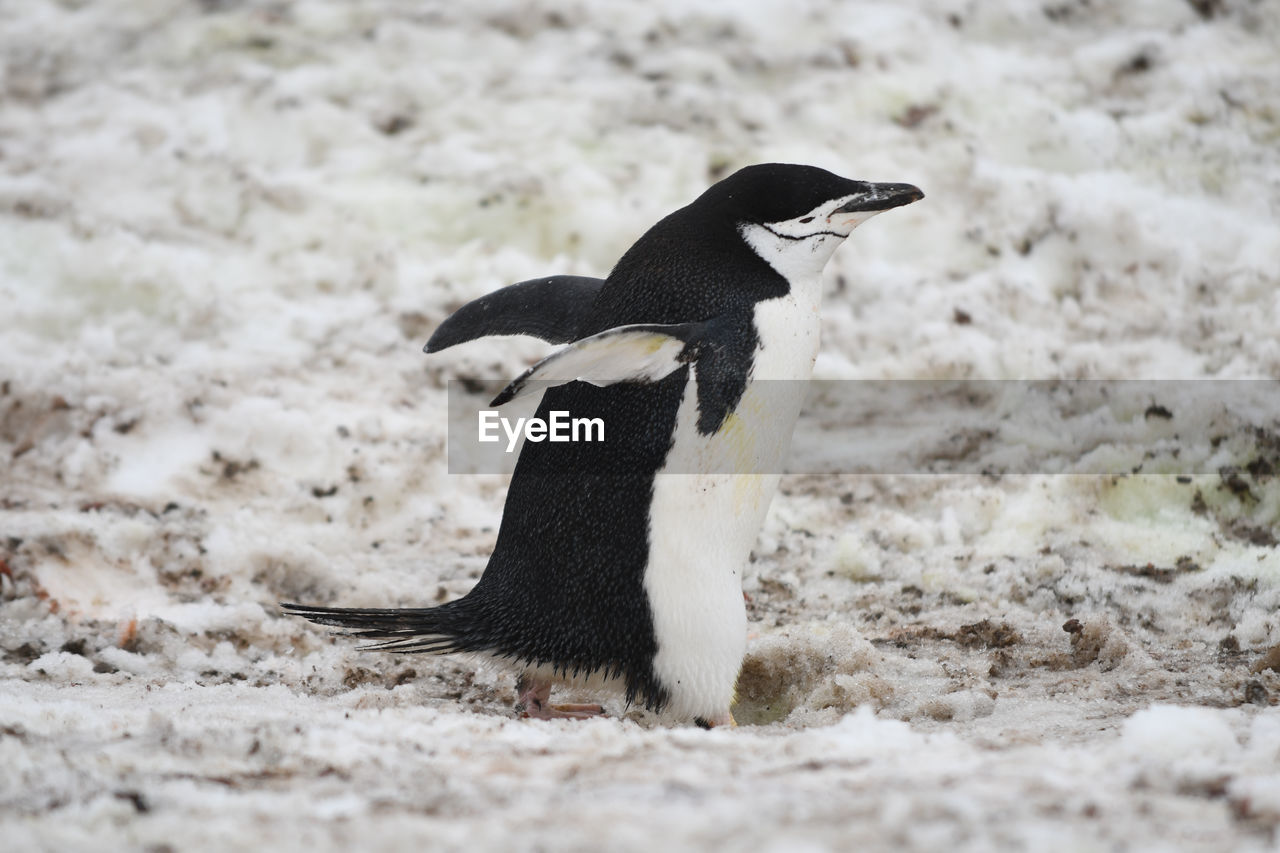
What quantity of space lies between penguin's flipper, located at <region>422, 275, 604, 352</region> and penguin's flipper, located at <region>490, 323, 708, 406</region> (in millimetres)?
315

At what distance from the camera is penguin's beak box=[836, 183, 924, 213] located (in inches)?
72.9

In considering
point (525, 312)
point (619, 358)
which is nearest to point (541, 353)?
point (525, 312)

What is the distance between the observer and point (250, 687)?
1829 mm

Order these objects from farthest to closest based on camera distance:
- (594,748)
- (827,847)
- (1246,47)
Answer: (1246,47), (594,748), (827,847)

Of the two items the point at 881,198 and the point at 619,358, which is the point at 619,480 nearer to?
the point at 619,358

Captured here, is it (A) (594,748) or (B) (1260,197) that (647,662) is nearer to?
(A) (594,748)

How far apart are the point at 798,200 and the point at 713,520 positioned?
0.51 m

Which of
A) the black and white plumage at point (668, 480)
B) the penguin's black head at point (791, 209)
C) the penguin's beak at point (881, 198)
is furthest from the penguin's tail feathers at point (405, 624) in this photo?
the penguin's beak at point (881, 198)

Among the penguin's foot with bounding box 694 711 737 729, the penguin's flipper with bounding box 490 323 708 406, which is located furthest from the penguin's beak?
the penguin's foot with bounding box 694 711 737 729

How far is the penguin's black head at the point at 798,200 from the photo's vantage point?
5.93 ft

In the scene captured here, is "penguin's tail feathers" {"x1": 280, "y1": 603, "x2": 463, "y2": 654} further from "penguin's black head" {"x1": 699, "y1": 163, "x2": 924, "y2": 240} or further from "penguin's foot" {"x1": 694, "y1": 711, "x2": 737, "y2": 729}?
"penguin's black head" {"x1": 699, "y1": 163, "x2": 924, "y2": 240}

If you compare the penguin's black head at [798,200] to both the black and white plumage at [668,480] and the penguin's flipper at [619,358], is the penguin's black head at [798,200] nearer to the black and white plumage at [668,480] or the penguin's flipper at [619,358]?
the black and white plumage at [668,480]

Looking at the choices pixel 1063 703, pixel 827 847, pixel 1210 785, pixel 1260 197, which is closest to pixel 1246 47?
pixel 1260 197

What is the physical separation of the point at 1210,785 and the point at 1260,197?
9.56 feet
